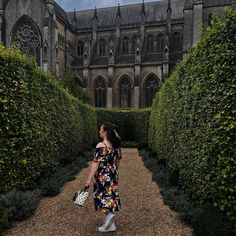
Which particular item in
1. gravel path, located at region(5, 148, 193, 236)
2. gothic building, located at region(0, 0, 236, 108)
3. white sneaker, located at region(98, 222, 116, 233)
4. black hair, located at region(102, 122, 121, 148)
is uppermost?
gothic building, located at region(0, 0, 236, 108)

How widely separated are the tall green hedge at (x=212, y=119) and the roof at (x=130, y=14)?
113ft

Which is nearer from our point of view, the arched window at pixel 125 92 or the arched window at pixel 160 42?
the arched window at pixel 125 92

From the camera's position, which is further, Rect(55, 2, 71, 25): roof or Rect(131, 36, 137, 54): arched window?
Rect(131, 36, 137, 54): arched window

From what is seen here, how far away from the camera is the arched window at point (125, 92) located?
116 feet

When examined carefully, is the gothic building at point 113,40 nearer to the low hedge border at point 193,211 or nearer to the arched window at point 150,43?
the arched window at point 150,43

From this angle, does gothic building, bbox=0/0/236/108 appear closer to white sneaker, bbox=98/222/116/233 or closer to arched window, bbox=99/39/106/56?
arched window, bbox=99/39/106/56

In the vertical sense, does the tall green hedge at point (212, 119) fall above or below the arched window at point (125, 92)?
below

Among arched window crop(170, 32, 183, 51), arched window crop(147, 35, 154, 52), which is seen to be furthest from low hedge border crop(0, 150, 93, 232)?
arched window crop(147, 35, 154, 52)

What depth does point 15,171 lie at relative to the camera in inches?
214

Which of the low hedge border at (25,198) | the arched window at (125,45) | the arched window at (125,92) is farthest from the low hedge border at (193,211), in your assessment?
the arched window at (125,45)

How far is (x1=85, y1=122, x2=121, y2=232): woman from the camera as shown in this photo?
4246mm

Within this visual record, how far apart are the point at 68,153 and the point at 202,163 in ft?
21.3

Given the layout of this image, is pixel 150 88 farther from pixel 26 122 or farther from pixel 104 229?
pixel 104 229

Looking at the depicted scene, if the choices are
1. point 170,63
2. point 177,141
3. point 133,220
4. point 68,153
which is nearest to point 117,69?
point 170,63
